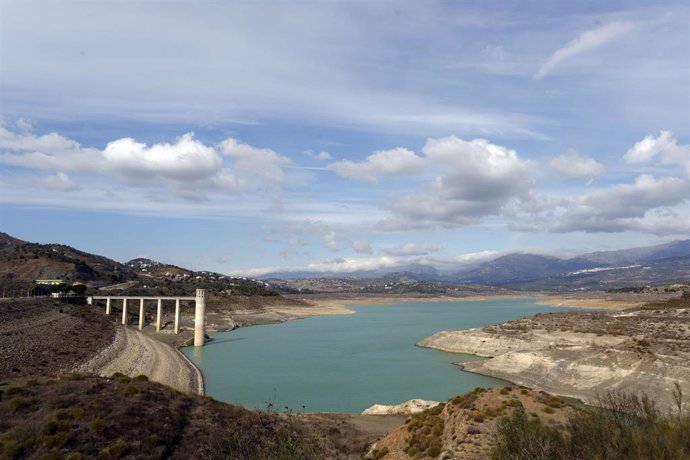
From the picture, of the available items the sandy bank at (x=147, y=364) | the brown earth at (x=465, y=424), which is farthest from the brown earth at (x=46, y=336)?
the brown earth at (x=465, y=424)

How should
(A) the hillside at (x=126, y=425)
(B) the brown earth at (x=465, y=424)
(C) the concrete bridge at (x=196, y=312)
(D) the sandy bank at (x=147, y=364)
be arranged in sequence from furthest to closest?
(C) the concrete bridge at (x=196, y=312) < (D) the sandy bank at (x=147, y=364) < (B) the brown earth at (x=465, y=424) < (A) the hillside at (x=126, y=425)

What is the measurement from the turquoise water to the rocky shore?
3.14 meters

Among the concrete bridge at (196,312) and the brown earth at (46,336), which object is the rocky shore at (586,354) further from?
the brown earth at (46,336)

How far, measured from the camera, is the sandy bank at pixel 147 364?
4720 cm

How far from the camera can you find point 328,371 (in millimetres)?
55281

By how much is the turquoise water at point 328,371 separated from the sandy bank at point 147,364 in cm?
196

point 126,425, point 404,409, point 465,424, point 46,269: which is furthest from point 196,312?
point 465,424

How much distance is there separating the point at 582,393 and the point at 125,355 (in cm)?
4788

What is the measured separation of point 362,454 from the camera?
22172 millimetres

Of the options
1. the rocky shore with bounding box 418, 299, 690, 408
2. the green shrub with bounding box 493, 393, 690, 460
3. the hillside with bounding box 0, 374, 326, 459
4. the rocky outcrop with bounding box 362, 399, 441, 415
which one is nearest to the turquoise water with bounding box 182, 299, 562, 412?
the rocky shore with bounding box 418, 299, 690, 408

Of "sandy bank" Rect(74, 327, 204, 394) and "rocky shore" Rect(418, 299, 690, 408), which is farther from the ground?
"rocky shore" Rect(418, 299, 690, 408)

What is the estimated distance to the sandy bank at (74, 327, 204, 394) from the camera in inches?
1858

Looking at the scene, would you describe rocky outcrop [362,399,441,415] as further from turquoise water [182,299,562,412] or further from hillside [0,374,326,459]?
hillside [0,374,326,459]

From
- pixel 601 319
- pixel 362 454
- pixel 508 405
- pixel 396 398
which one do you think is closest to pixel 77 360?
pixel 396 398
